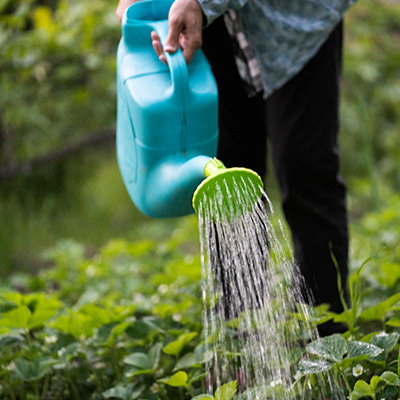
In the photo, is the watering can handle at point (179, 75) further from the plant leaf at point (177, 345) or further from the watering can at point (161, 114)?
the plant leaf at point (177, 345)

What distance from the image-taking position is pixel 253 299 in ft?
3.94

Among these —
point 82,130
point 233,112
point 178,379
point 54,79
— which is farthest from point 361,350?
point 82,130

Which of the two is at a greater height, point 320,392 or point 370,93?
point 320,392

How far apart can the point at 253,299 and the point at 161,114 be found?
441 millimetres

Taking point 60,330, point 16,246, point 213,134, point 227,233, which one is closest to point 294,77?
point 213,134

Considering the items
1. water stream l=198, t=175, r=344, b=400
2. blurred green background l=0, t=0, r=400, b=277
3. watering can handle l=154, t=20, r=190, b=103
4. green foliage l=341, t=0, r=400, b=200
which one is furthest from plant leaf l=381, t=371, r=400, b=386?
green foliage l=341, t=0, r=400, b=200

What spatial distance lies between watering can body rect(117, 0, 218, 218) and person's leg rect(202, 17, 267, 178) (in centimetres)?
22

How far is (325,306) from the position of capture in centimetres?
149

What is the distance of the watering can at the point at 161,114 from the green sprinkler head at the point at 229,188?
0.09m

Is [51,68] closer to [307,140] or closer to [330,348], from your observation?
[307,140]

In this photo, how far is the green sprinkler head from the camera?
1.05m

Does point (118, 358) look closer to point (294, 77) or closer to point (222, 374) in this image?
point (222, 374)

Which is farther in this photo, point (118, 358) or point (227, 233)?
point (118, 358)

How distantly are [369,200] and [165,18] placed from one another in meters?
2.34
